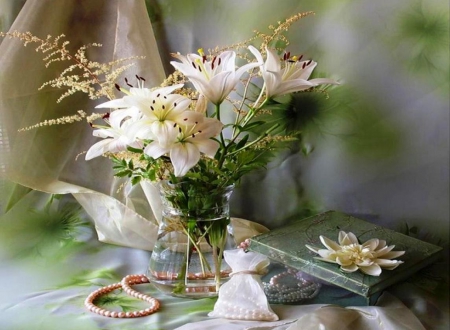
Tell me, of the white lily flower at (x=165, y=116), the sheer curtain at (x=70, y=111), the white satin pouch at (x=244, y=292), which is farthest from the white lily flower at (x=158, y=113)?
the sheer curtain at (x=70, y=111)

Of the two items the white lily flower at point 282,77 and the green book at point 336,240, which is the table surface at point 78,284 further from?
the white lily flower at point 282,77

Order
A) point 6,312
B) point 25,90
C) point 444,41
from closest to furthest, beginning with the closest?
point 6,312
point 444,41
point 25,90

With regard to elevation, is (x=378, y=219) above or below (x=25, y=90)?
below

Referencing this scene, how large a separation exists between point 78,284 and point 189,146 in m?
0.36

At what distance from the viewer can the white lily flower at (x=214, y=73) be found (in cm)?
88

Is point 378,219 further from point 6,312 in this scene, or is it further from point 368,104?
point 6,312

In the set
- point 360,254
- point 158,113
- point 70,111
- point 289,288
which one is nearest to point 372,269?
point 360,254

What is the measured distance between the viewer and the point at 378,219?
119 centimetres

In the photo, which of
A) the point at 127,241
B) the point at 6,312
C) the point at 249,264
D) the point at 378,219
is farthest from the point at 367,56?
the point at 6,312

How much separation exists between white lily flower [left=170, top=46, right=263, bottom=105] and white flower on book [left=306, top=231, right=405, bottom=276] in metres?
0.28

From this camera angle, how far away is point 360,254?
963mm

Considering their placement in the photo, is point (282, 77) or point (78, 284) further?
point (78, 284)

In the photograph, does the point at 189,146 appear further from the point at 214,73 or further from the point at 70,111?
the point at 70,111

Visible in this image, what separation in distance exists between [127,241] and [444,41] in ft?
2.14
